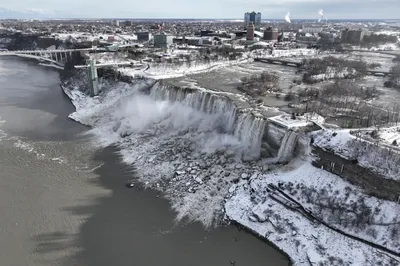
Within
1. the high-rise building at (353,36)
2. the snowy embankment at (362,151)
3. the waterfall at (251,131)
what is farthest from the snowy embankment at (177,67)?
the high-rise building at (353,36)

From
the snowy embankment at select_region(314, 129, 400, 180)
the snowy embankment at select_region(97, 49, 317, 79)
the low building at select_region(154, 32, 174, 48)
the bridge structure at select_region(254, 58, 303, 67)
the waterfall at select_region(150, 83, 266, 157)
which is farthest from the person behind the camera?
the low building at select_region(154, 32, 174, 48)

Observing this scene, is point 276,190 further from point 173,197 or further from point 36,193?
point 36,193

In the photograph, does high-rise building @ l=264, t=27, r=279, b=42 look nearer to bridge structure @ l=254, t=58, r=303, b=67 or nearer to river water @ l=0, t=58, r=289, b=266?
bridge structure @ l=254, t=58, r=303, b=67

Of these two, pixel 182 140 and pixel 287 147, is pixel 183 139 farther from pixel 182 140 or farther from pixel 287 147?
pixel 287 147

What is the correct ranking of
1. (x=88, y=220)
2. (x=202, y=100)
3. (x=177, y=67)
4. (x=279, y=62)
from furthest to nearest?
(x=279, y=62) → (x=177, y=67) → (x=202, y=100) → (x=88, y=220)

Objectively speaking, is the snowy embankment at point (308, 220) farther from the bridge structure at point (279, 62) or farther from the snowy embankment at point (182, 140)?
the bridge structure at point (279, 62)

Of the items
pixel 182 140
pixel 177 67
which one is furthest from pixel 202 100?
pixel 177 67

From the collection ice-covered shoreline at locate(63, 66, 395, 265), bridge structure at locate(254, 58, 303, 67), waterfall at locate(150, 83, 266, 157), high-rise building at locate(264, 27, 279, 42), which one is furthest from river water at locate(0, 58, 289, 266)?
high-rise building at locate(264, 27, 279, 42)
